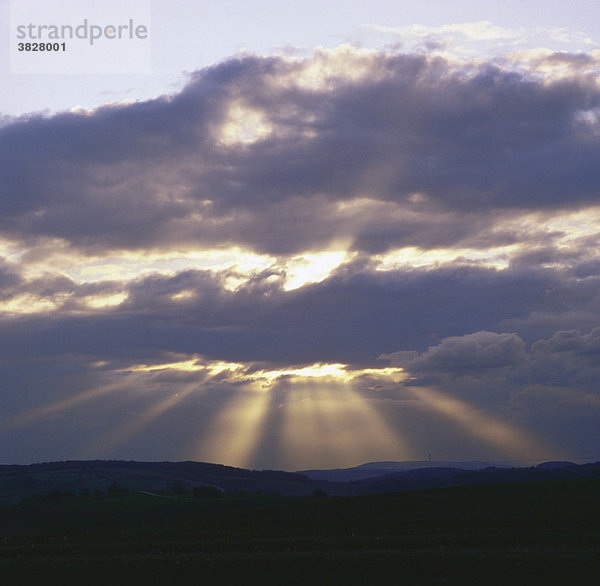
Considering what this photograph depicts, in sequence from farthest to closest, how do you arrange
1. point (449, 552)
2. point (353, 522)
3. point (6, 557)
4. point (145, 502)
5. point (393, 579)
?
point (145, 502), point (353, 522), point (6, 557), point (449, 552), point (393, 579)

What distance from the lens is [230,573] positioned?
135ft

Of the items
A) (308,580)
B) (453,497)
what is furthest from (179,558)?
(453,497)

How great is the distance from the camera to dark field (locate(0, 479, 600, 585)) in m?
39.9

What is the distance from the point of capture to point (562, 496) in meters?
83.2

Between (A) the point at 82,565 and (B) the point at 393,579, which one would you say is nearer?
(B) the point at 393,579

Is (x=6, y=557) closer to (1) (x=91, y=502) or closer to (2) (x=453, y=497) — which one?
(2) (x=453, y=497)

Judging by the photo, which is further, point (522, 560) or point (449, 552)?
point (449, 552)

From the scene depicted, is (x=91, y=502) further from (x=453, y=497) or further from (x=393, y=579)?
(x=393, y=579)

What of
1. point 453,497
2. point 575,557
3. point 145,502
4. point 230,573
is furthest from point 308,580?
point 145,502

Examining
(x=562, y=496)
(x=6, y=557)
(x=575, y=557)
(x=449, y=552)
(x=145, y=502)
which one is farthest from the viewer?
(x=145, y=502)

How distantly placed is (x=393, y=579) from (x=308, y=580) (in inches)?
198

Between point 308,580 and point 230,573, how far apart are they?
500 centimetres

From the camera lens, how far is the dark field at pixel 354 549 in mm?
39938

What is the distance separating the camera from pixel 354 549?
4775 centimetres
